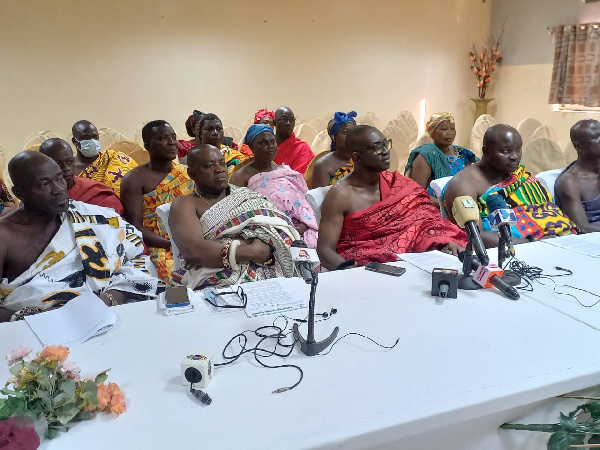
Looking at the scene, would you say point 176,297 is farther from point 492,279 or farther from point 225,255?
point 492,279

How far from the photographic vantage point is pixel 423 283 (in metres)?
1.79

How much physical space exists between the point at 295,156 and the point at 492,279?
2.83 meters

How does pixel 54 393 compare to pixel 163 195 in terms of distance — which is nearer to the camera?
pixel 54 393

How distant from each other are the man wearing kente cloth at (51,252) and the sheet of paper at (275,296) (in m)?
0.59

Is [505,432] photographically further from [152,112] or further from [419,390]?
[152,112]

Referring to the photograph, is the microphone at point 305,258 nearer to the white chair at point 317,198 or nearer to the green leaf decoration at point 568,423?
the green leaf decoration at point 568,423

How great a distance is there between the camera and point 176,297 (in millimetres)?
1597

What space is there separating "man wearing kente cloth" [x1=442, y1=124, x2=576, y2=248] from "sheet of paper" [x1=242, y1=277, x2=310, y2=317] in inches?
48.7

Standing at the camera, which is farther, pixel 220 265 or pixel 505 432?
pixel 220 265

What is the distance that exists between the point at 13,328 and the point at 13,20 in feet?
18.9

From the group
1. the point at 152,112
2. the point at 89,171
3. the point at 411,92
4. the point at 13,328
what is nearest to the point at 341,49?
the point at 411,92

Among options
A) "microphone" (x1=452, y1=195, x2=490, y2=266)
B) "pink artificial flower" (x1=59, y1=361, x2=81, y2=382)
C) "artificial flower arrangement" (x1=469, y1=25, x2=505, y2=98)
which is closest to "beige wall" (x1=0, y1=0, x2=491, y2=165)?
"artificial flower arrangement" (x1=469, y1=25, x2=505, y2=98)

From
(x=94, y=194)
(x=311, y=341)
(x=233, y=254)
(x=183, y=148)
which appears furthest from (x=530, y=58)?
(x=311, y=341)

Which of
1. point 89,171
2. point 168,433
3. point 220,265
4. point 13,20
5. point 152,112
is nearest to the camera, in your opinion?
point 168,433
